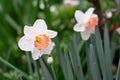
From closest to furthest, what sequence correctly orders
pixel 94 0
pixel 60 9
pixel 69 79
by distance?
1. pixel 69 79
2. pixel 94 0
3. pixel 60 9

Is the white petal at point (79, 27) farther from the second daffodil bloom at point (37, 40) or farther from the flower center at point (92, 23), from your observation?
the second daffodil bloom at point (37, 40)

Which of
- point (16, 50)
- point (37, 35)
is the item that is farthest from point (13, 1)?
point (37, 35)

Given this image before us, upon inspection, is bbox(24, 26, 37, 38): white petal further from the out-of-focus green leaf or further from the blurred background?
the blurred background

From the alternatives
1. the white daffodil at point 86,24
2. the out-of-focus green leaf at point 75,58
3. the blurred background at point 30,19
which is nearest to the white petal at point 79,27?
the white daffodil at point 86,24

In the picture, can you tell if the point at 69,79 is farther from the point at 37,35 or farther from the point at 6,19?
the point at 6,19

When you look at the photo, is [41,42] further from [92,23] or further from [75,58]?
[92,23]

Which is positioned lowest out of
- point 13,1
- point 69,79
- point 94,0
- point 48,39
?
point 69,79

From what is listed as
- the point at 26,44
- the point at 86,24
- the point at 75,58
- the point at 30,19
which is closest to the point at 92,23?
the point at 86,24
